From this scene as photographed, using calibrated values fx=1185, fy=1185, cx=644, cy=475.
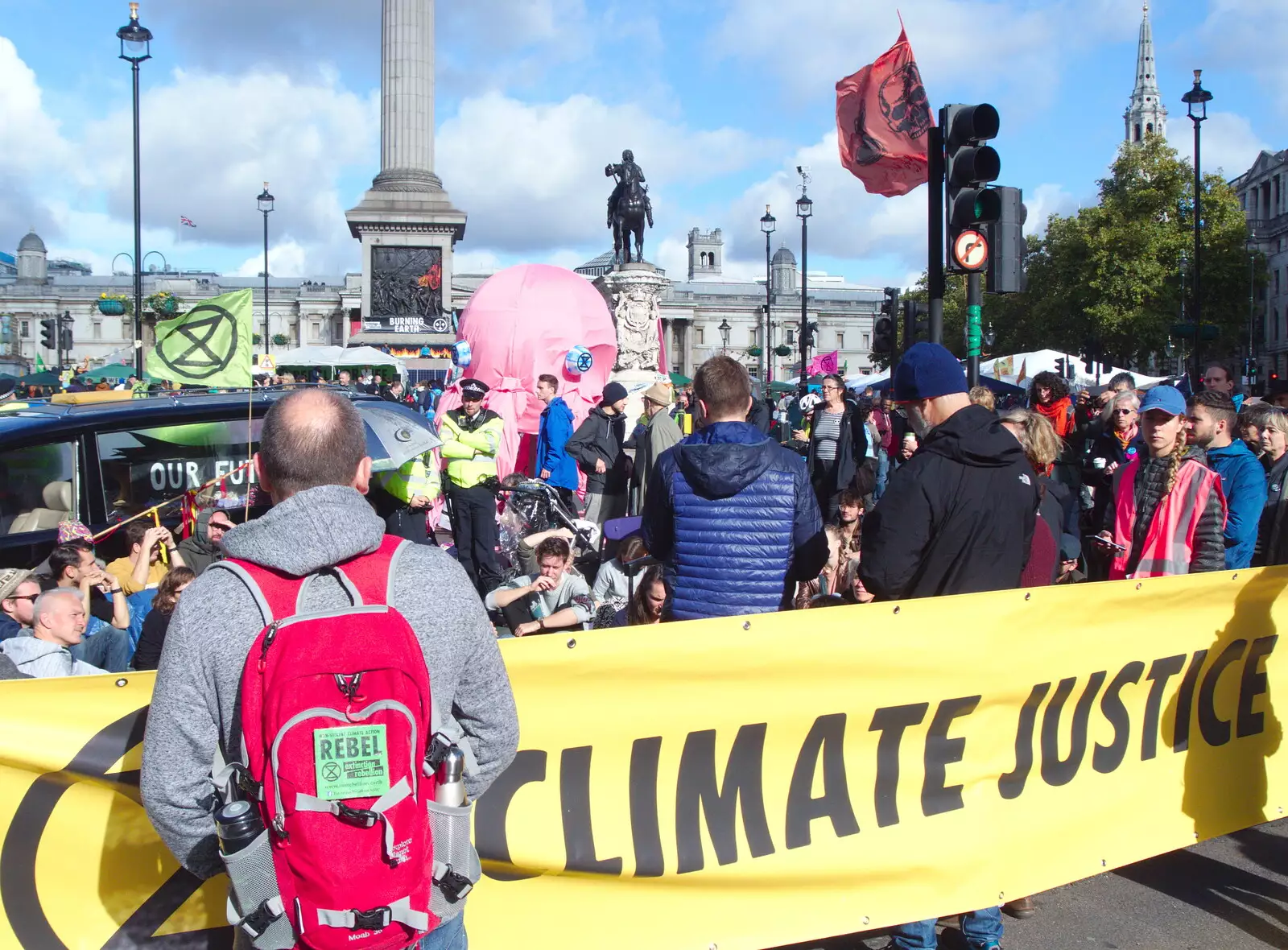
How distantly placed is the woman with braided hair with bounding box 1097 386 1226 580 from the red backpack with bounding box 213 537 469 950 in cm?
382

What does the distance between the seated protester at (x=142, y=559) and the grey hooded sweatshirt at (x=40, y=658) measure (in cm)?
186

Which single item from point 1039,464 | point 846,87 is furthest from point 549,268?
point 1039,464

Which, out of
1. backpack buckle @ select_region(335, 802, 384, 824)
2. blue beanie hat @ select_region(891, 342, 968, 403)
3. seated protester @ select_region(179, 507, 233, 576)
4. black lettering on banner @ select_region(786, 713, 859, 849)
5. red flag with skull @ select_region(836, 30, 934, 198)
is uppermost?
red flag with skull @ select_region(836, 30, 934, 198)

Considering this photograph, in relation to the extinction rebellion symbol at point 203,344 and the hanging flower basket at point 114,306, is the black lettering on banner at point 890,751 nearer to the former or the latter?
the extinction rebellion symbol at point 203,344

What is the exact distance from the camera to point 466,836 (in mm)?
2301

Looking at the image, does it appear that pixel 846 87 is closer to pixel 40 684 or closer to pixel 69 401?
pixel 69 401

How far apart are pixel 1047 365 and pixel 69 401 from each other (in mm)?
25043

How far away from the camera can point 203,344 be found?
233 inches

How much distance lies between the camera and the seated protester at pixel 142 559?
6.56 meters

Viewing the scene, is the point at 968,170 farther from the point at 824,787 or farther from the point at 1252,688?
the point at 824,787

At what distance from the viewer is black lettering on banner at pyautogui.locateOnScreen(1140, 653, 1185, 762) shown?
429cm

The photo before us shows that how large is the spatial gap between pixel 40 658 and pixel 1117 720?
12.9 feet

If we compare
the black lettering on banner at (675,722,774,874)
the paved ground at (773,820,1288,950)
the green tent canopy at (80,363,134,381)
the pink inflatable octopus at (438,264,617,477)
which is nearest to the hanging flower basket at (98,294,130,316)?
the green tent canopy at (80,363,134,381)

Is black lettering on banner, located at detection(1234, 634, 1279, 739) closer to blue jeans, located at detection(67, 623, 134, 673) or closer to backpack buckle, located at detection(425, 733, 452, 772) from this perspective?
backpack buckle, located at detection(425, 733, 452, 772)
